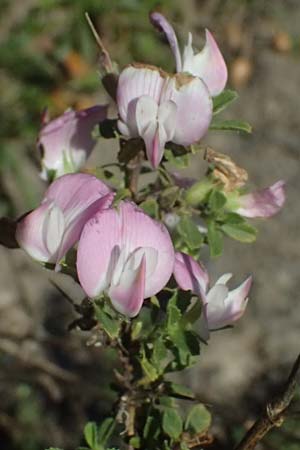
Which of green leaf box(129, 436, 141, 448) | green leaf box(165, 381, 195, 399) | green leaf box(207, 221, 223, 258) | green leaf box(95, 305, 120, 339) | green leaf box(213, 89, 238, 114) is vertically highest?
green leaf box(213, 89, 238, 114)

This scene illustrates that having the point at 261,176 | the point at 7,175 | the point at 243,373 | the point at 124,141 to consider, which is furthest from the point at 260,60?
the point at 124,141

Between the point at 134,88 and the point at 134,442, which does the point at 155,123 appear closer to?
the point at 134,88

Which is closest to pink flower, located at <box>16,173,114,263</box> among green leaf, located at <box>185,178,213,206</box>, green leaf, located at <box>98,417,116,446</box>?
green leaf, located at <box>185,178,213,206</box>

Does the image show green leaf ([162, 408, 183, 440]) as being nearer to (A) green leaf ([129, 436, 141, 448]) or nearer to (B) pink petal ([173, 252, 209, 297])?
(A) green leaf ([129, 436, 141, 448])

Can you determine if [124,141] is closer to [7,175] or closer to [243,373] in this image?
[243,373]

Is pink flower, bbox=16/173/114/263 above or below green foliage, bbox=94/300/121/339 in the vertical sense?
above

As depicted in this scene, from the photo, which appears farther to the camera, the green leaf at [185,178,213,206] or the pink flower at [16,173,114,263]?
the green leaf at [185,178,213,206]

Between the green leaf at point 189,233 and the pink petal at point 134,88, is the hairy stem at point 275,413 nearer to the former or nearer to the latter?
the green leaf at point 189,233
